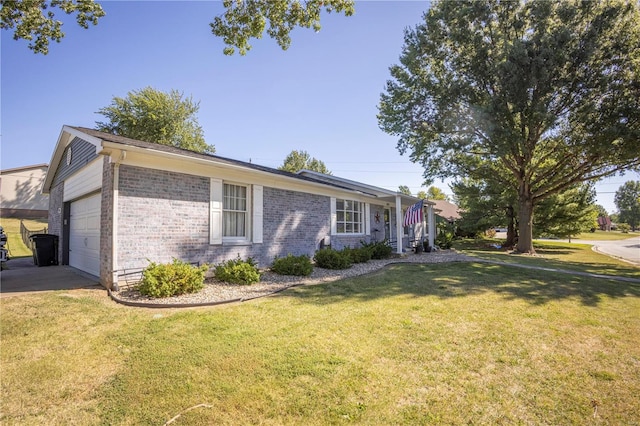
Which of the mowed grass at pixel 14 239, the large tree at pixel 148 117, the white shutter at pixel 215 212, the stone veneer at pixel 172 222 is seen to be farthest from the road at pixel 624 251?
the large tree at pixel 148 117

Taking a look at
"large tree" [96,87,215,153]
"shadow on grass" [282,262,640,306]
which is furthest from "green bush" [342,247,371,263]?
"large tree" [96,87,215,153]

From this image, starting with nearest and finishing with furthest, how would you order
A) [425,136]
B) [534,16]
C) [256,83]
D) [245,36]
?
1. [245,36]
2. [256,83]
3. [534,16]
4. [425,136]

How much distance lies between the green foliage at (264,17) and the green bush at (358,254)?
7.30m

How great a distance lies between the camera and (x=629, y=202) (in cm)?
7581

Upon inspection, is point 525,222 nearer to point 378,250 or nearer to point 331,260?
point 378,250

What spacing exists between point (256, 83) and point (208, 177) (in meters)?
5.53

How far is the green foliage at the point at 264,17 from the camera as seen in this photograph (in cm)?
701

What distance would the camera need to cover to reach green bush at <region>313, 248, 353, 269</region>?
10164 millimetres

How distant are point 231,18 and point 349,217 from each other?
9.11m

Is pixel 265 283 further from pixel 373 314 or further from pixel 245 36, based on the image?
pixel 245 36

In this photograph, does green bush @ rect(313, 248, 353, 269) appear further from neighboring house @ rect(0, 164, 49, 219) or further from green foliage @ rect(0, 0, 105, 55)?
neighboring house @ rect(0, 164, 49, 219)

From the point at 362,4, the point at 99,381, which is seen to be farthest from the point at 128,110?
the point at 99,381

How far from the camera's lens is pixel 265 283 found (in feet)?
25.1

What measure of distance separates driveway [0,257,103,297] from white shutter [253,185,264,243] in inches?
161
